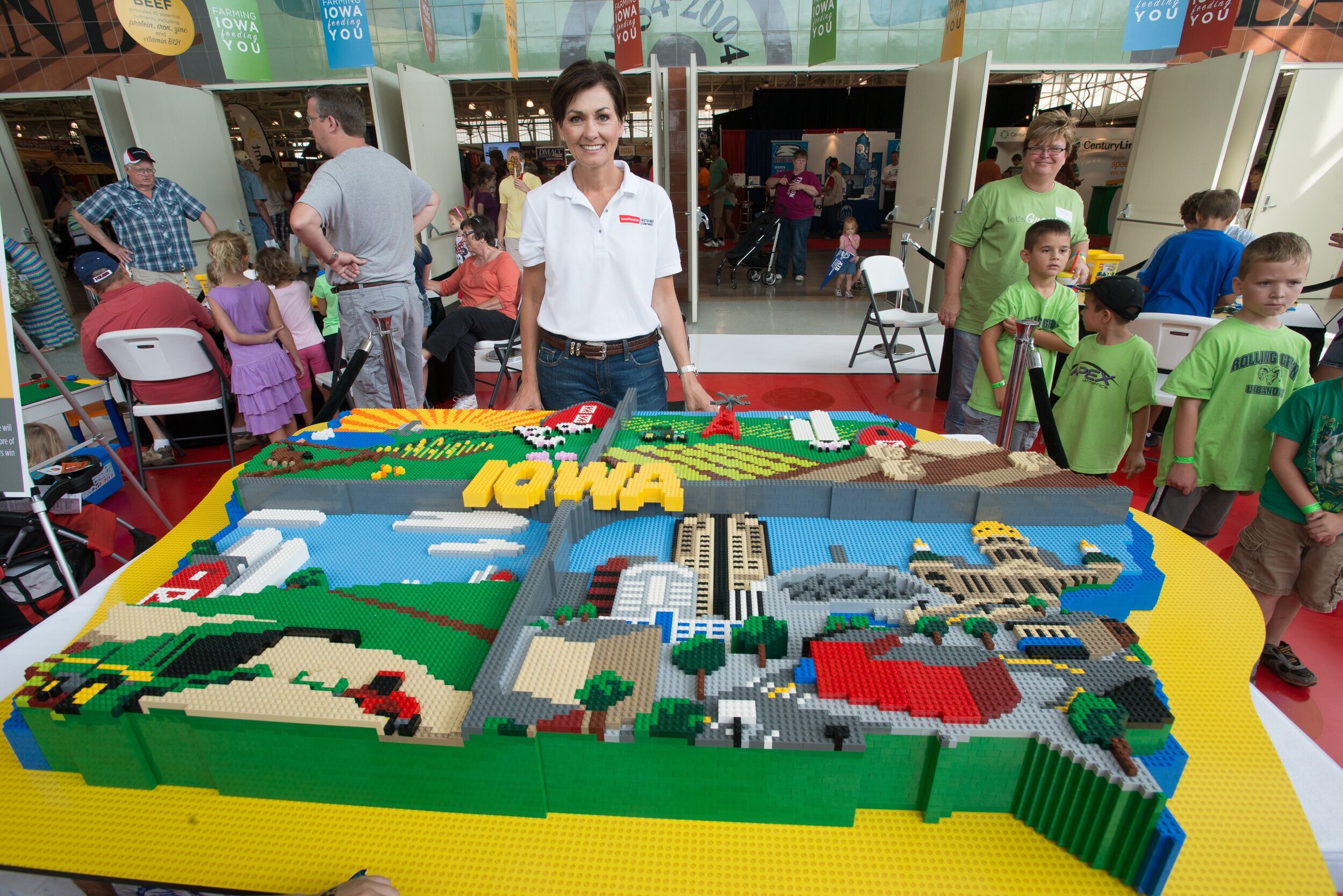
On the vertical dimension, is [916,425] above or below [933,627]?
below

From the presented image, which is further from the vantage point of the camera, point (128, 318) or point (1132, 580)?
point (128, 318)

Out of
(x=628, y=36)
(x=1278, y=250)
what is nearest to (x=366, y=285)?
(x=1278, y=250)

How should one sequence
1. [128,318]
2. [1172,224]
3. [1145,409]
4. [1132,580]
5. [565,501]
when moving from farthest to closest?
1. [1172,224]
2. [128,318]
3. [1145,409]
4. [565,501]
5. [1132,580]

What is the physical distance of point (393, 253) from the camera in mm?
3271

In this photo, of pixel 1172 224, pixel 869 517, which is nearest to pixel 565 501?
pixel 869 517

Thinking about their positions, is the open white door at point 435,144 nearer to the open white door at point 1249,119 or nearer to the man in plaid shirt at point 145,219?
the man in plaid shirt at point 145,219

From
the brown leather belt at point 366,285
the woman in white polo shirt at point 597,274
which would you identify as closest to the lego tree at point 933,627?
the woman in white polo shirt at point 597,274

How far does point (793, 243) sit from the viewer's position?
9.45 meters

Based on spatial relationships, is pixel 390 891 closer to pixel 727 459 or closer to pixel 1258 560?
pixel 727 459

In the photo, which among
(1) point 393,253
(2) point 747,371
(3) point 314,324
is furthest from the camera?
(2) point 747,371

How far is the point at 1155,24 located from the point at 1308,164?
2.97 m

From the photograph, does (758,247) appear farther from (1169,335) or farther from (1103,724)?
(1103,724)

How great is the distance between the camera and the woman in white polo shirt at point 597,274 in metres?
2.06

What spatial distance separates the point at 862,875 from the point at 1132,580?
35.3 inches
